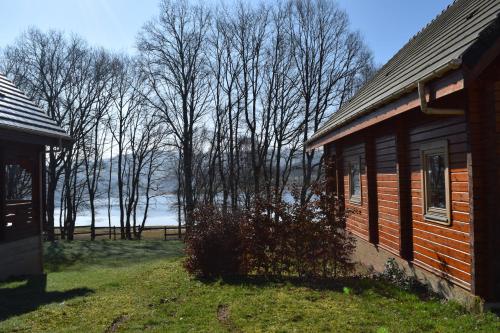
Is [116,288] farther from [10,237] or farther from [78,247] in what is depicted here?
[78,247]

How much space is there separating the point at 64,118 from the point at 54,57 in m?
4.76

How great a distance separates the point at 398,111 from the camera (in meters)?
7.80

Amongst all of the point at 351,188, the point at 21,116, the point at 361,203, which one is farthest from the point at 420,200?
the point at 21,116

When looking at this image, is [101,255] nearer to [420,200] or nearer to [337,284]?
[337,284]

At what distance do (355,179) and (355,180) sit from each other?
33 millimetres

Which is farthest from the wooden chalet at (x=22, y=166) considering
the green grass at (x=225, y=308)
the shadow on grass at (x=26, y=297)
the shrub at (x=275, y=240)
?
the shrub at (x=275, y=240)

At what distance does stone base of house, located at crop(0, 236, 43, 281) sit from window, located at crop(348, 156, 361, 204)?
9178 mm

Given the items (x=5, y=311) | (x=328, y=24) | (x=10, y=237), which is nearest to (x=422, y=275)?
(x=5, y=311)

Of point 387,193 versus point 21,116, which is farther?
point 21,116

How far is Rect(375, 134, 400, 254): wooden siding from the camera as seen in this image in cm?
970

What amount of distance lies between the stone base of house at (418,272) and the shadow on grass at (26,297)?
6.40 m

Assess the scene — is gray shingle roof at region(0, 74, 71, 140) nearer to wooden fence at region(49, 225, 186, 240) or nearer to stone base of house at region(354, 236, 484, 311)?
stone base of house at region(354, 236, 484, 311)

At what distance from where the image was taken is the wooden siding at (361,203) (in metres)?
11.9

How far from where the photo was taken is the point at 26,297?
893cm
